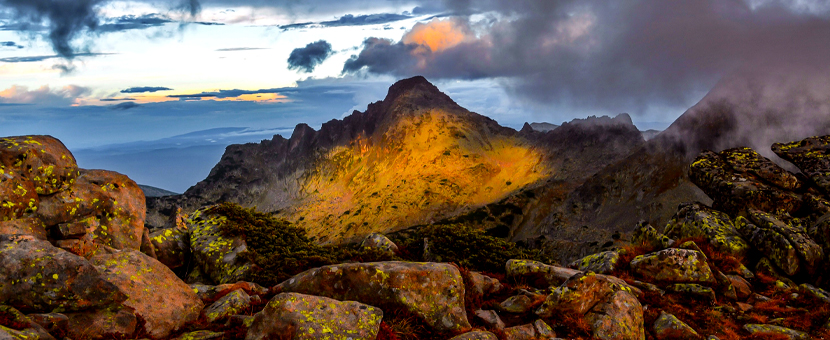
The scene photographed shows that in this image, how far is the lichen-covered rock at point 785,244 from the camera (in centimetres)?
2027

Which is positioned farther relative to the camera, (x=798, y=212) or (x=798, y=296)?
(x=798, y=212)

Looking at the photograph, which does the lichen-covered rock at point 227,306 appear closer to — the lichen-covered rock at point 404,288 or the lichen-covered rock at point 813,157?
the lichen-covered rock at point 404,288

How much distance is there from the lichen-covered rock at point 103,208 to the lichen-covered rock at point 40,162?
402 mm

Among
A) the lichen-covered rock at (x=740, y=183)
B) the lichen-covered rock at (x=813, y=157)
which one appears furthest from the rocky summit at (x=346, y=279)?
the lichen-covered rock at (x=813, y=157)

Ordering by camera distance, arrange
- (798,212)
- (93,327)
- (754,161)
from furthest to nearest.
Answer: (754,161)
(798,212)
(93,327)

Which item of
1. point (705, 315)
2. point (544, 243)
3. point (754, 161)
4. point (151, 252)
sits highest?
point (754, 161)

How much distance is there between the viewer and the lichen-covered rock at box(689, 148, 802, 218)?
25453 mm

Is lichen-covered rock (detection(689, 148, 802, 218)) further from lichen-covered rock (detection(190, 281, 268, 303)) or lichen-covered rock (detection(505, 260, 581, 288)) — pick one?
lichen-covered rock (detection(190, 281, 268, 303))

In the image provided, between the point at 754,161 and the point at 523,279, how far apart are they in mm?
24052

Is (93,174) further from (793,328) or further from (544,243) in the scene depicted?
(544,243)

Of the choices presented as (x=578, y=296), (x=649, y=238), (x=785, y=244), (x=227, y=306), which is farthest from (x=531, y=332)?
(x=785, y=244)

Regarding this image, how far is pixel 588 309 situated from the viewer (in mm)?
13617

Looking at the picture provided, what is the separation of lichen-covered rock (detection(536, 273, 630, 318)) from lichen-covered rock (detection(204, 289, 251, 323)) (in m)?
9.63

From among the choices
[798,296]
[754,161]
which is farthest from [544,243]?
[798,296]
